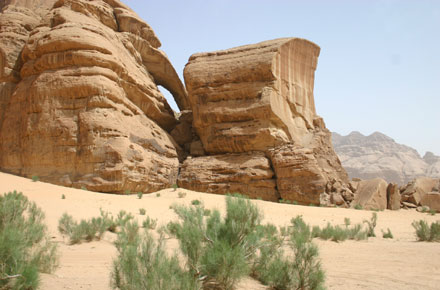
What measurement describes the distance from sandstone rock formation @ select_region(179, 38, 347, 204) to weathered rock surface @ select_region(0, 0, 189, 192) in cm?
262

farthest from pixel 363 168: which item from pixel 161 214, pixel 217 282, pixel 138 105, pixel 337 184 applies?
pixel 217 282

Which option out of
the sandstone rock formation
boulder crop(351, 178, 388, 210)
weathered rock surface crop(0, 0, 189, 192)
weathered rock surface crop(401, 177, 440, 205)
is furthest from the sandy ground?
weathered rock surface crop(401, 177, 440, 205)

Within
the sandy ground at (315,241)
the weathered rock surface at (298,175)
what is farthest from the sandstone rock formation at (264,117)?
the sandy ground at (315,241)

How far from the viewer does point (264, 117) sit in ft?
55.5

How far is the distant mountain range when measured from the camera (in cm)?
5916

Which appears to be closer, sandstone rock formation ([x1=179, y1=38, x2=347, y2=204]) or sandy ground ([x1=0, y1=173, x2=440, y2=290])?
sandy ground ([x1=0, y1=173, x2=440, y2=290])

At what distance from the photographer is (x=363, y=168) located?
2498 inches

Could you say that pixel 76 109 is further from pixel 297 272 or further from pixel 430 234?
pixel 430 234

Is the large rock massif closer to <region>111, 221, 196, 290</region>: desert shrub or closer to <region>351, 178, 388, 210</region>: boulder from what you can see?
<region>351, 178, 388, 210</region>: boulder

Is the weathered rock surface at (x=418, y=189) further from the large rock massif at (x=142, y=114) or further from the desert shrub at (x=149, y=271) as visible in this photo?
the desert shrub at (x=149, y=271)

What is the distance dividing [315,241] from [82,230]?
18.1 ft

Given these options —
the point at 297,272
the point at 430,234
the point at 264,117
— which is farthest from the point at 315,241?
the point at 264,117

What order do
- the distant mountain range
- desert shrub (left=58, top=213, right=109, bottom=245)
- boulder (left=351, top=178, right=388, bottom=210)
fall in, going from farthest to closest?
the distant mountain range, boulder (left=351, top=178, right=388, bottom=210), desert shrub (left=58, top=213, right=109, bottom=245)

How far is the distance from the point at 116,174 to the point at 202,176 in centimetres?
467
